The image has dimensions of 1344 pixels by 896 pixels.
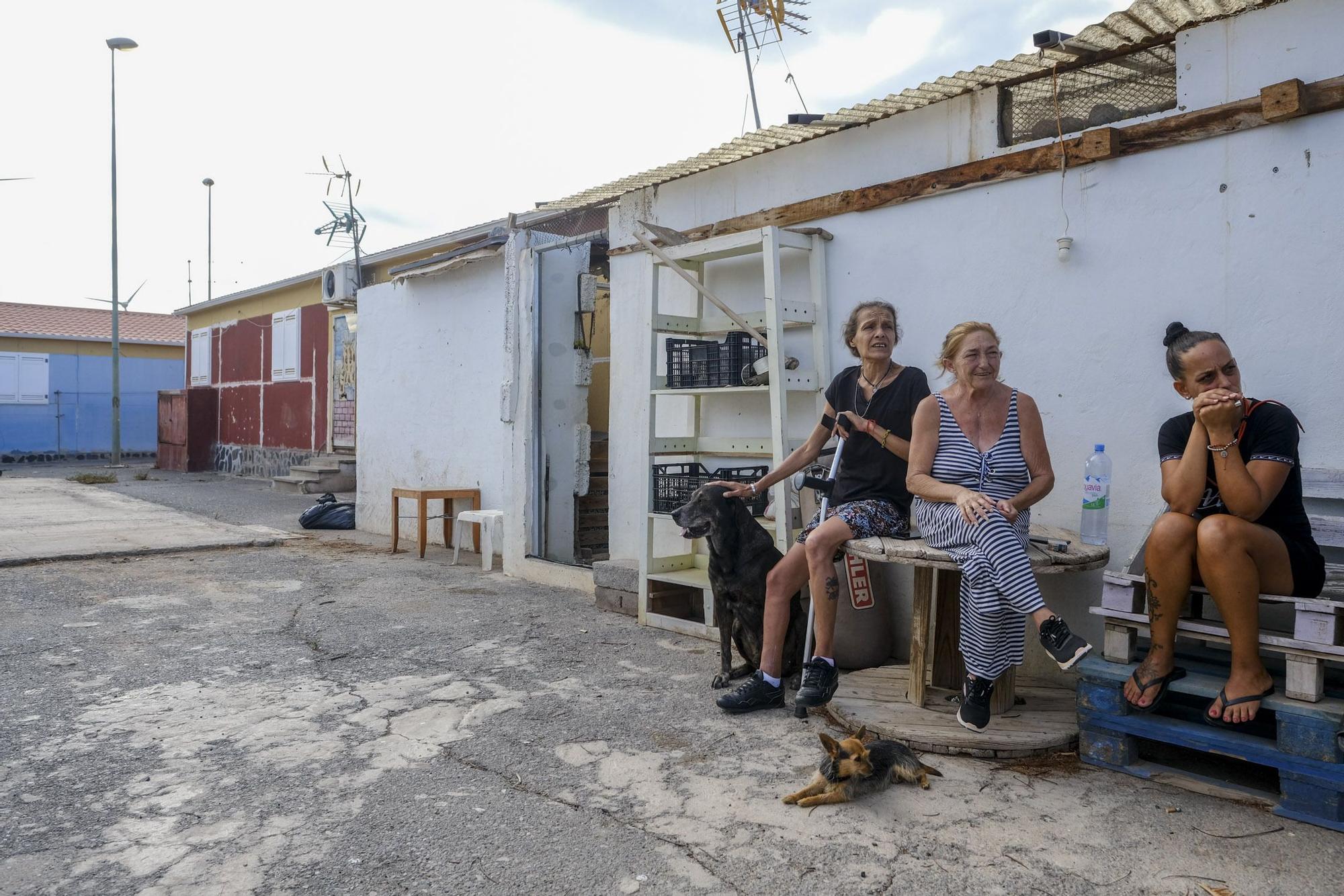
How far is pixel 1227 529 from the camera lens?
9.48 ft

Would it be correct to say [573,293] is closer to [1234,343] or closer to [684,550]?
[684,550]

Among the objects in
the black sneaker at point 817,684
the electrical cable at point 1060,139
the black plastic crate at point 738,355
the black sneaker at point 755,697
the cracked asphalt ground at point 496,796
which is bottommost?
the cracked asphalt ground at point 496,796

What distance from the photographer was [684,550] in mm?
6074

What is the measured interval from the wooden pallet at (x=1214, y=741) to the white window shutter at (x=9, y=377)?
27104 mm

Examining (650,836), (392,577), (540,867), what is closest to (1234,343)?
(650,836)

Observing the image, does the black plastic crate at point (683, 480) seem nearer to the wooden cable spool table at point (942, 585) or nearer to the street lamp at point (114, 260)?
the wooden cable spool table at point (942, 585)

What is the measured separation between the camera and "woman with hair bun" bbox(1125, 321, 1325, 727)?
2.87 meters

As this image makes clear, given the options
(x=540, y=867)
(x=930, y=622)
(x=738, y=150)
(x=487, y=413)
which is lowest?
(x=540, y=867)

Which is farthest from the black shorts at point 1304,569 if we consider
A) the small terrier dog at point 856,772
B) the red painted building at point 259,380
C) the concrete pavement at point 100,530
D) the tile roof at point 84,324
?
the tile roof at point 84,324

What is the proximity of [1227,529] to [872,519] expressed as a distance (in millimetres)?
1306

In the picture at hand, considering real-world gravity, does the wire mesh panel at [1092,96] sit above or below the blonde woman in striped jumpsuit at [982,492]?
above

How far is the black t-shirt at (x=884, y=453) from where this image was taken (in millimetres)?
3992

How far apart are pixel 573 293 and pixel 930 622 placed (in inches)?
174

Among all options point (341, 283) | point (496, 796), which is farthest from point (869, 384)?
point (341, 283)
